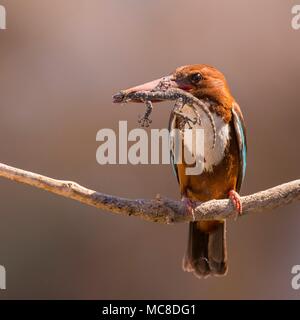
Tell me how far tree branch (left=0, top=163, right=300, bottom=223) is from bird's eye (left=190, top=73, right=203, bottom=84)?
572 mm

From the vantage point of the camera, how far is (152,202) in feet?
8.58

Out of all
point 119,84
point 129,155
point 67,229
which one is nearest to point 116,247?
point 67,229

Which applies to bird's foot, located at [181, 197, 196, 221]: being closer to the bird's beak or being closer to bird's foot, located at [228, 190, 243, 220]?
bird's foot, located at [228, 190, 243, 220]

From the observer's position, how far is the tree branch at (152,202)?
8.26 feet

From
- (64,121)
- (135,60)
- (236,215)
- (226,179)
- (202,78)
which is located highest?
(135,60)

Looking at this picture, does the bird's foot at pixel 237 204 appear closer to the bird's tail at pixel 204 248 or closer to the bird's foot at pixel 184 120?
the bird's foot at pixel 184 120

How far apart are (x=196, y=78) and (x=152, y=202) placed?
72 centimetres

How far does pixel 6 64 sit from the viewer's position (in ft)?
13.6

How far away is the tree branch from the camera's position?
2.52 metres

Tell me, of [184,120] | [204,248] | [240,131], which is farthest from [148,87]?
[204,248]

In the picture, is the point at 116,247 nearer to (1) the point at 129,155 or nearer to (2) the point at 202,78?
(1) the point at 129,155

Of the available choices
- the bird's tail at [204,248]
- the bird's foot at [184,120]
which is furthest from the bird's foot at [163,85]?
the bird's tail at [204,248]

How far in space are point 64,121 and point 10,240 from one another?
77 centimetres

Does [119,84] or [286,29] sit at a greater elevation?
[286,29]
